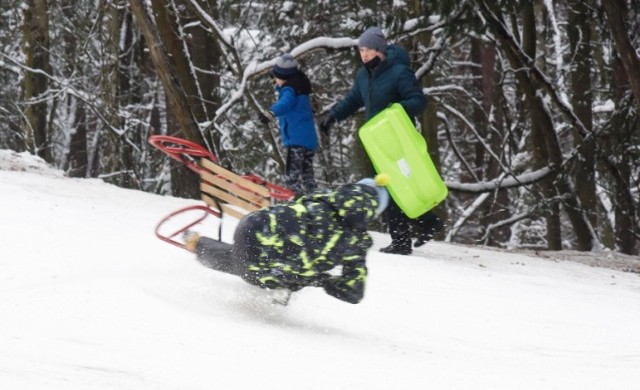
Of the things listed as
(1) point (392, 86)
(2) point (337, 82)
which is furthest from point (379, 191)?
(2) point (337, 82)

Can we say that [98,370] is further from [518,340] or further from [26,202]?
[26,202]

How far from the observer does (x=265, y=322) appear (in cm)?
550

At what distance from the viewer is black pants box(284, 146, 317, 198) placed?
932 cm

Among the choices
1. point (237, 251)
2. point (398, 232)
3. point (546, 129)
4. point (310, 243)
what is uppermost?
point (546, 129)

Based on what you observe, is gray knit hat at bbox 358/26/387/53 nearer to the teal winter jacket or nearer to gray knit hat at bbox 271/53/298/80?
gray knit hat at bbox 271/53/298/80

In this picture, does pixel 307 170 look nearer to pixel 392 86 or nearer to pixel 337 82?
pixel 392 86

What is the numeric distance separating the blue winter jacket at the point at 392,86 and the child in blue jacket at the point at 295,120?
0.64 m

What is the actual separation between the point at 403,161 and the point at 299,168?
229 cm

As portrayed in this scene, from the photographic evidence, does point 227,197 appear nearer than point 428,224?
Yes

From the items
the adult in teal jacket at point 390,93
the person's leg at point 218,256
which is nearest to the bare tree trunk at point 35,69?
the adult in teal jacket at point 390,93

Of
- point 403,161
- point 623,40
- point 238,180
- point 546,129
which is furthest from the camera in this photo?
point 546,129

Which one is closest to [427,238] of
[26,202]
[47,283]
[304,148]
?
[304,148]

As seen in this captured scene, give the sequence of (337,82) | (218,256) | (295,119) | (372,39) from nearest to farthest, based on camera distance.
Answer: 1. (218,256)
2. (372,39)
3. (295,119)
4. (337,82)

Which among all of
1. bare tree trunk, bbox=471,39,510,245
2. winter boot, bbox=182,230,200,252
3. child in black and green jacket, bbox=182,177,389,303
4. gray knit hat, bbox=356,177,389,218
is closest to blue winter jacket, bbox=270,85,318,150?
winter boot, bbox=182,230,200,252
